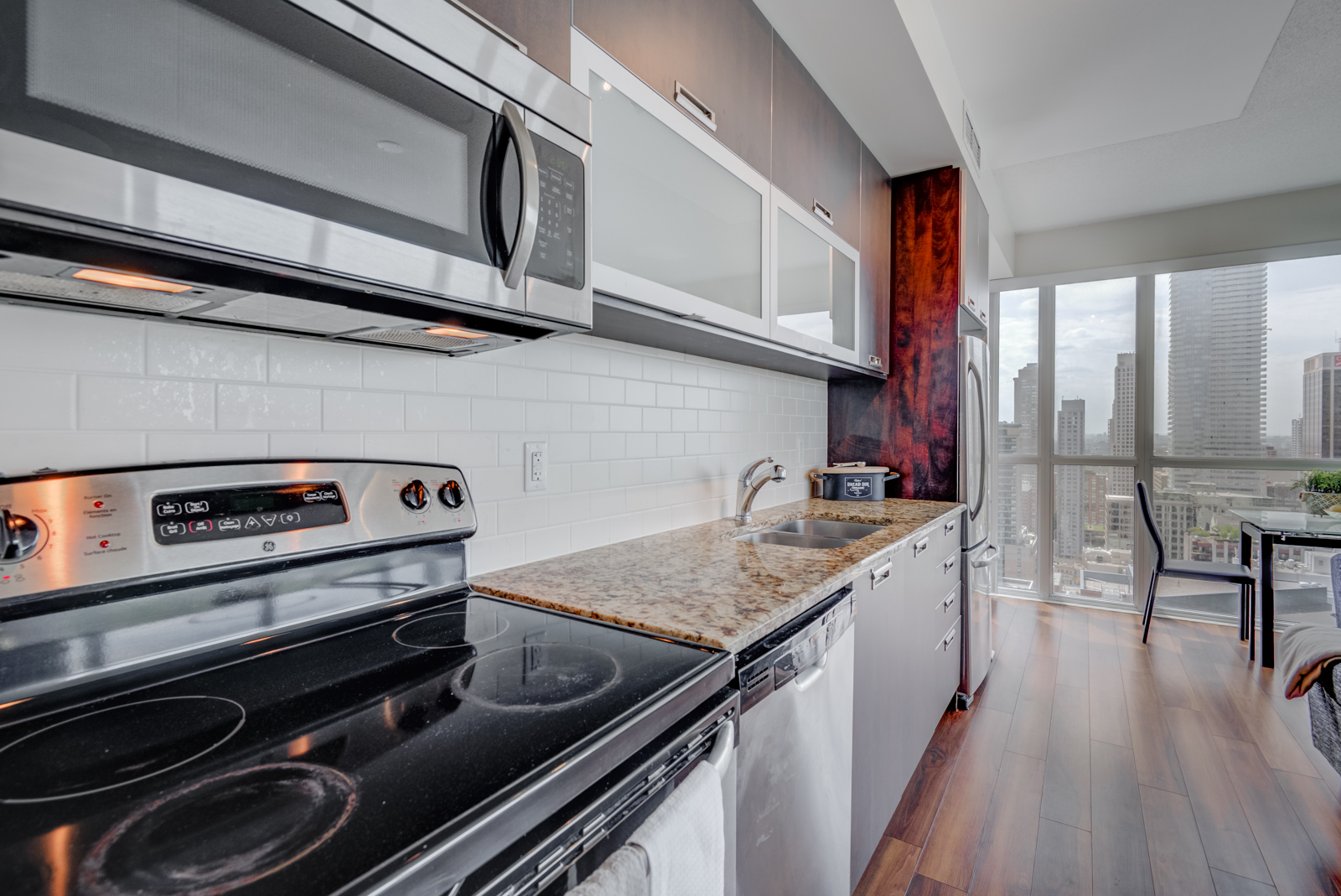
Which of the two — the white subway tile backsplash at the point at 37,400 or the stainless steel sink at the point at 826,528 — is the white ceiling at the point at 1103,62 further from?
the white subway tile backsplash at the point at 37,400

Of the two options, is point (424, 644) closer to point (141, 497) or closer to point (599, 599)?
point (599, 599)

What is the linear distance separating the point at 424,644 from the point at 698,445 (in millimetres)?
1217

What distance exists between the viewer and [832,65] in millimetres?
1997

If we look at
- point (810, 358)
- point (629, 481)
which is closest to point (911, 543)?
point (810, 358)

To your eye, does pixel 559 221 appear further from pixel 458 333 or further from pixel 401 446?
pixel 401 446

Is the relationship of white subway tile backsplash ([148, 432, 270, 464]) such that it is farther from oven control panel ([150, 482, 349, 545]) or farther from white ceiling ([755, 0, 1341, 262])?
white ceiling ([755, 0, 1341, 262])

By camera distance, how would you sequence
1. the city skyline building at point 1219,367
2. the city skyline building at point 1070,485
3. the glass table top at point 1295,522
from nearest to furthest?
the glass table top at point 1295,522
the city skyline building at point 1219,367
the city skyline building at point 1070,485

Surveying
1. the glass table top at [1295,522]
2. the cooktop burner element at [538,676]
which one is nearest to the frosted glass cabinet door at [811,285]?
the cooktop burner element at [538,676]

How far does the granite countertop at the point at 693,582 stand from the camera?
995mm

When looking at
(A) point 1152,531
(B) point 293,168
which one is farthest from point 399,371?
(A) point 1152,531

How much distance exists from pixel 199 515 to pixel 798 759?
1.06 m

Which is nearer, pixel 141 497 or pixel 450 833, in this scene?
pixel 450 833

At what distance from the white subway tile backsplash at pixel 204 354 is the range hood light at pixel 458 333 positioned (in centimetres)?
26

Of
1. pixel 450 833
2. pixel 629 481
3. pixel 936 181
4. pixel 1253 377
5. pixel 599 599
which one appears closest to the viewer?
pixel 450 833
